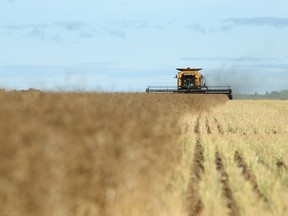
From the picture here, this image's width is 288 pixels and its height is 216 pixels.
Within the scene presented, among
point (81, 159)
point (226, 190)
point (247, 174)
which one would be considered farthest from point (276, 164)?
point (81, 159)

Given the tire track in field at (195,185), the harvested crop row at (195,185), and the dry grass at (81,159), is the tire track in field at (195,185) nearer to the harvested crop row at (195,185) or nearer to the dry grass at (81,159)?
the harvested crop row at (195,185)

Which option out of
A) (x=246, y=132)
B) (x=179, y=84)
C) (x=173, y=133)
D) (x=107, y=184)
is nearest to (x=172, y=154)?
(x=173, y=133)

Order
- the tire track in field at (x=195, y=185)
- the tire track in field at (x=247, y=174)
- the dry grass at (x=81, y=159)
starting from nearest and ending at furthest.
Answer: the dry grass at (x=81, y=159) → the tire track in field at (x=195, y=185) → the tire track in field at (x=247, y=174)

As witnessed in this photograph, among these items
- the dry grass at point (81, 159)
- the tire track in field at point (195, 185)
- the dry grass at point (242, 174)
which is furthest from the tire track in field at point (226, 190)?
the dry grass at point (81, 159)

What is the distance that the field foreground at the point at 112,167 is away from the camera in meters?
5.87

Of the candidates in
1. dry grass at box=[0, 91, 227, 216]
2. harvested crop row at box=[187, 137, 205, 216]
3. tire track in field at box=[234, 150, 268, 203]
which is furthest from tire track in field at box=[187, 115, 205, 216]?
tire track in field at box=[234, 150, 268, 203]

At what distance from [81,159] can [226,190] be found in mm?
4892

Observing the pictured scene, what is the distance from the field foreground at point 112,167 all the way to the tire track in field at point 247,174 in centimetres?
2

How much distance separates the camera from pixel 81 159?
7.15 m

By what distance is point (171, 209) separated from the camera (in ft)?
30.4

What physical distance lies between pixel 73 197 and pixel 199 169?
286 inches

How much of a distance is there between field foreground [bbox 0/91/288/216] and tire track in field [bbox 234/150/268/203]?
2 cm

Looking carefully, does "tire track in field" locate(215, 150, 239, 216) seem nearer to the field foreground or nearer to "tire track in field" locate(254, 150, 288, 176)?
the field foreground

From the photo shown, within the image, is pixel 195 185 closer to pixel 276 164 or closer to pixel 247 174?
pixel 247 174
